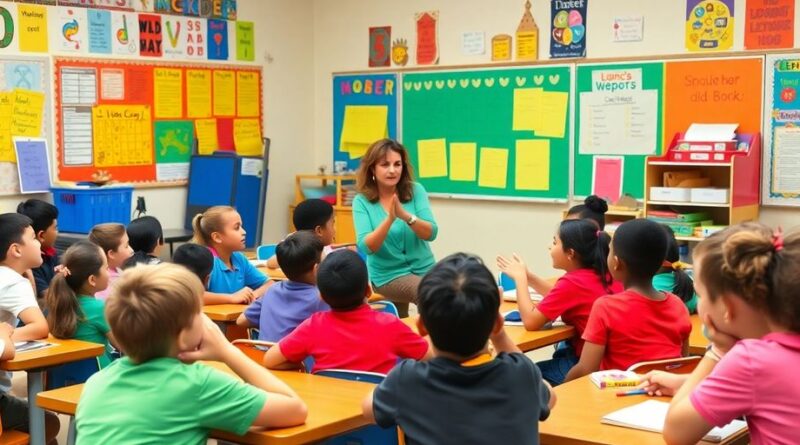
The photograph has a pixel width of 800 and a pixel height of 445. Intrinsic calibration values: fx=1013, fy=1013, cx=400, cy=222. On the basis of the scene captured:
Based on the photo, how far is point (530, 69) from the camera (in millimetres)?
7367

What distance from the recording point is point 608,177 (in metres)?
7.00

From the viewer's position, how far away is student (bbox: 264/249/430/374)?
2980 mm

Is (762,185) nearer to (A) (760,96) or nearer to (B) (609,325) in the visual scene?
(A) (760,96)

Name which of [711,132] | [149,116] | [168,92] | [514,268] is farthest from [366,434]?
[168,92]

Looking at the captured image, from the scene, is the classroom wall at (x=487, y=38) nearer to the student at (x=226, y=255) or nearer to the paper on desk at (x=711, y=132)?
Answer: the paper on desk at (x=711, y=132)

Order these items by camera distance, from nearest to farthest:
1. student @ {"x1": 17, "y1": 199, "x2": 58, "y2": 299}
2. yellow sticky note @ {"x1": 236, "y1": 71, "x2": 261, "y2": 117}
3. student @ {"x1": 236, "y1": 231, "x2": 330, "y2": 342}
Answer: student @ {"x1": 236, "y1": 231, "x2": 330, "y2": 342} < student @ {"x1": 17, "y1": 199, "x2": 58, "y2": 299} < yellow sticky note @ {"x1": 236, "y1": 71, "x2": 261, "y2": 117}

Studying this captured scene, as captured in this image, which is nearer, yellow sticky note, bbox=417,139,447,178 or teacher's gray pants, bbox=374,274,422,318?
teacher's gray pants, bbox=374,274,422,318

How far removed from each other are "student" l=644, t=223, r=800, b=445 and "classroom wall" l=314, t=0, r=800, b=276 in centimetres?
442

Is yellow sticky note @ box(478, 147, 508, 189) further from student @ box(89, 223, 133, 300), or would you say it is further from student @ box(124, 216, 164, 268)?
student @ box(89, 223, 133, 300)

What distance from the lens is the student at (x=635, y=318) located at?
10.6 feet

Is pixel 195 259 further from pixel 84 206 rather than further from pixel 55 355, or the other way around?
pixel 84 206

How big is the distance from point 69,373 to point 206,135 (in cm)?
437

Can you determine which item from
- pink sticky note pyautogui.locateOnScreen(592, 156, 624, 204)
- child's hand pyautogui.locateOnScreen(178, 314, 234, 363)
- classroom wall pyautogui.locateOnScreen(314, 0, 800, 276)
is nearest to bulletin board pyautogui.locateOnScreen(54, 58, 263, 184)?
classroom wall pyautogui.locateOnScreen(314, 0, 800, 276)

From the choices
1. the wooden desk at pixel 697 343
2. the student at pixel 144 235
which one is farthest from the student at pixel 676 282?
the student at pixel 144 235
